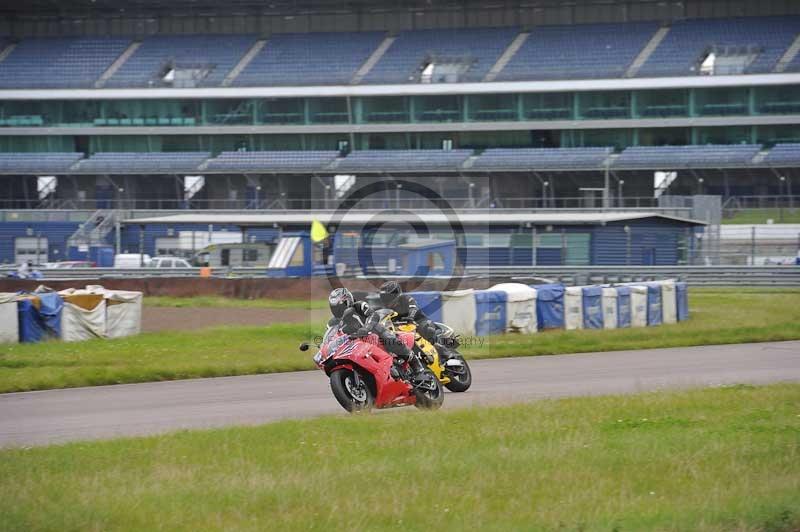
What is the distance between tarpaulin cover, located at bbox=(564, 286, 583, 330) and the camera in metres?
24.5

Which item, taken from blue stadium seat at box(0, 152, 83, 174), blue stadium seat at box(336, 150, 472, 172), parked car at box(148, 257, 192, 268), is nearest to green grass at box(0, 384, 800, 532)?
parked car at box(148, 257, 192, 268)

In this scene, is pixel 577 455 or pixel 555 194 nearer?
pixel 577 455

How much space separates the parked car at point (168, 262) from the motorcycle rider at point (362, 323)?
1293 inches

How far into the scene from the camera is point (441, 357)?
14766 millimetres

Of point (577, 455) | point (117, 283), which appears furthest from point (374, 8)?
point (577, 455)

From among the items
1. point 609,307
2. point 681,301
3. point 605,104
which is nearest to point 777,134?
point 605,104

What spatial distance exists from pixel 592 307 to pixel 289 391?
35.5ft

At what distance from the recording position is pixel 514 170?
57969 mm

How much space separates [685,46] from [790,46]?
5190mm

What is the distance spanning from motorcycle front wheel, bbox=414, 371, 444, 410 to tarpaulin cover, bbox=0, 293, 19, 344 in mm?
11462

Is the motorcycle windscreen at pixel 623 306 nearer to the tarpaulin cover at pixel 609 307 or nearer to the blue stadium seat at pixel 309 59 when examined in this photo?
the tarpaulin cover at pixel 609 307

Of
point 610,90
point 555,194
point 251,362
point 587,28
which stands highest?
point 587,28

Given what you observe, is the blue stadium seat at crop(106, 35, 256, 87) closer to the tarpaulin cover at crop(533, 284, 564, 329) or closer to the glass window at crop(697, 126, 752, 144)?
the glass window at crop(697, 126, 752, 144)

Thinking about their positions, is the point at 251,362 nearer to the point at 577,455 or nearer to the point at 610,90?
the point at 577,455
